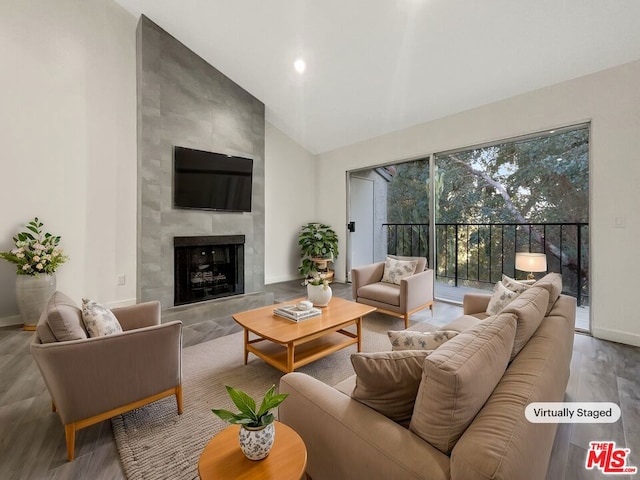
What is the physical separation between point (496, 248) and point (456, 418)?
169 inches

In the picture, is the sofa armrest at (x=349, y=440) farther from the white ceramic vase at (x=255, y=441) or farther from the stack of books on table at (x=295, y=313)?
the stack of books on table at (x=295, y=313)

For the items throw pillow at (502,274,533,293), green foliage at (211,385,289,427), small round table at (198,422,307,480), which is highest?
throw pillow at (502,274,533,293)

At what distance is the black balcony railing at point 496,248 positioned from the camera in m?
3.76

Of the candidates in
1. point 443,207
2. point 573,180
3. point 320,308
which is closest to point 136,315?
point 320,308

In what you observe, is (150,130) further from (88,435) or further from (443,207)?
(443,207)

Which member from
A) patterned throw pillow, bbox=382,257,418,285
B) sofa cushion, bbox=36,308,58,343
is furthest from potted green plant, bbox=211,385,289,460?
patterned throw pillow, bbox=382,257,418,285

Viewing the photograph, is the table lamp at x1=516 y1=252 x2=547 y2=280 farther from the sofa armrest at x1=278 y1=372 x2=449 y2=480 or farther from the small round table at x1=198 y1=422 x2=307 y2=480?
the small round table at x1=198 y1=422 x2=307 y2=480

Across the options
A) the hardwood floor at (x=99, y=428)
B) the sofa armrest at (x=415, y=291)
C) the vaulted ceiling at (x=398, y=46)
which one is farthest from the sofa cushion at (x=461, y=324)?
the vaulted ceiling at (x=398, y=46)

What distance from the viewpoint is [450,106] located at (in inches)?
156

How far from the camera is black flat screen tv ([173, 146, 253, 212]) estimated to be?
388 cm

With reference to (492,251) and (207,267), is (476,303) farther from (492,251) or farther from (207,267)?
(207,267)

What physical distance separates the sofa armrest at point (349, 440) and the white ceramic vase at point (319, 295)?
5.02 feet

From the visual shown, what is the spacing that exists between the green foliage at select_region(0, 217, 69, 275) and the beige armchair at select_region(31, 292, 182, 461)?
2.12m

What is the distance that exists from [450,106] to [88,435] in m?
4.77
